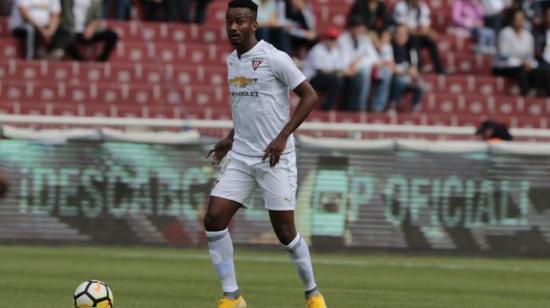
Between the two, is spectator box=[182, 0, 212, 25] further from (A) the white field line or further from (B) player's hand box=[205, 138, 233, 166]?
(B) player's hand box=[205, 138, 233, 166]

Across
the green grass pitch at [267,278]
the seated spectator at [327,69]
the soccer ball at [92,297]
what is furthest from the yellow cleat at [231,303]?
the seated spectator at [327,69]

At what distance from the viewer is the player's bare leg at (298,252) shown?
33.1ft

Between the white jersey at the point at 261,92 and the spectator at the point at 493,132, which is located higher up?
the white jersey at the point at 261,92

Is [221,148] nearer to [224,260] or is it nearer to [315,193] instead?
[224,260]

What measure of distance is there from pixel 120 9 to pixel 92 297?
15.0 metres

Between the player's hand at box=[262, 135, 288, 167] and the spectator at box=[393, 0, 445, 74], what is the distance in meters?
15.6

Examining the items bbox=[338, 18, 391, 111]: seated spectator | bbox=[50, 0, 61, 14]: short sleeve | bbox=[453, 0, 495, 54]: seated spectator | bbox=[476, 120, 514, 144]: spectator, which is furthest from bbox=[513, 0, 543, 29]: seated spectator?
bbox=[50, 0, 61, 14]: short sleeve

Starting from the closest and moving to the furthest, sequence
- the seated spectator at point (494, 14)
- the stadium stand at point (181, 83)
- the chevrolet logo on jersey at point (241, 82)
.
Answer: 1. the chevrolet logo on jersey at point (241, 82)
2. the stadium stand at point (181, 83)
3. the seated spectator at point (494, 14)

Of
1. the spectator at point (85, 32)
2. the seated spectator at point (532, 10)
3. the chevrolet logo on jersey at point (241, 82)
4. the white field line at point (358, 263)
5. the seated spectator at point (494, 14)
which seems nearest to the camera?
the chevrolet logo on jersey at point (241, 82)

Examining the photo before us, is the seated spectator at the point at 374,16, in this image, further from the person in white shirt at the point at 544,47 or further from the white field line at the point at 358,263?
the white field line at the point at 358,263

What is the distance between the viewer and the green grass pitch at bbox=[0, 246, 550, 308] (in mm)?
11438

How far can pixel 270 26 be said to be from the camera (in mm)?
23594

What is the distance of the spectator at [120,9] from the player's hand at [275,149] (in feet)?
48.1

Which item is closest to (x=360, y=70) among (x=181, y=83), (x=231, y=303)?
(x=181, y=83)
